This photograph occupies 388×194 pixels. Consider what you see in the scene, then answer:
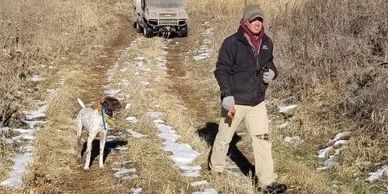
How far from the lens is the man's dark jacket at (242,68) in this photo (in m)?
5.83

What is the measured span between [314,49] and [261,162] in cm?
486

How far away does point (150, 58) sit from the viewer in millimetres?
16078

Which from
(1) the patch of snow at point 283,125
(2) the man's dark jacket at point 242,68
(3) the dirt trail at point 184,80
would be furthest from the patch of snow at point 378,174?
(3) the dirt trail at point 184,80

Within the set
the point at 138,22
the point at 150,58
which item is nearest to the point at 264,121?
the point at 150,58

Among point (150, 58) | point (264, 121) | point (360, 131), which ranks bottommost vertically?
point (150, 58)

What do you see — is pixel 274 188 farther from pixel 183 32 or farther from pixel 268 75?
pixel 183 32

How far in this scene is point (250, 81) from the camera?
5902mm

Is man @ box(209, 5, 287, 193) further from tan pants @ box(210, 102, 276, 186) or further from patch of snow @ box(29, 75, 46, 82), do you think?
patch of snow @ box(29, 75, 46, 82)

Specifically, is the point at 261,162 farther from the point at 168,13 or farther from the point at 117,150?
the point at 168,13

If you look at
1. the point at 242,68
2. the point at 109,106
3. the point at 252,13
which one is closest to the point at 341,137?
the point at 242,68

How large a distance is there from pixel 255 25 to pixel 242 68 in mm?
492

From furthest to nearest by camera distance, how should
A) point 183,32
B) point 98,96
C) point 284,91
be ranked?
point 183,32
point 98,96
point 284,91

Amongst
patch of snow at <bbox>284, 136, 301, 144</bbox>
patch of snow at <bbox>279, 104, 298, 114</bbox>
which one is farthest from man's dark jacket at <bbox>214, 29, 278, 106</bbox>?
patch of snow at <bbox>279, 104, 298, 114</bbox>

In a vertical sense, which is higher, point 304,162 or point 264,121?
point 264,121
